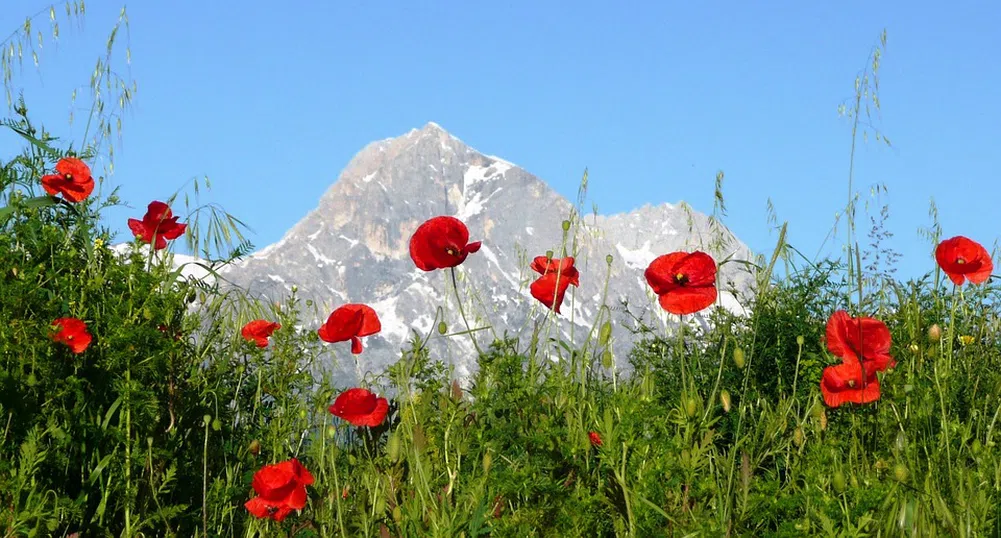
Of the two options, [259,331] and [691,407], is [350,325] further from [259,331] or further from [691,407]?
[691,407]

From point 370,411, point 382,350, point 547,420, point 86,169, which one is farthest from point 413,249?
point 382,350

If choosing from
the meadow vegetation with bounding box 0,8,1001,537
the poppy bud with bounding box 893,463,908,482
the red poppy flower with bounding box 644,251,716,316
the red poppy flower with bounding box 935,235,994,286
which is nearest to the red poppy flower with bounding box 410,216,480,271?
the meadow vegetation with bounding box 0,8,1001,537

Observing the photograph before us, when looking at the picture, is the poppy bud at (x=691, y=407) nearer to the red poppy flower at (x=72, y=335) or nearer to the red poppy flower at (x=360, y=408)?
the red poppy flower at (x=360, y=408)

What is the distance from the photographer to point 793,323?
351 cm

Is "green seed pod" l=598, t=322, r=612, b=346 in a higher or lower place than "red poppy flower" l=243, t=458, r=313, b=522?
higher

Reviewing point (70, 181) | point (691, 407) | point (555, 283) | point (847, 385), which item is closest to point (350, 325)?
point (555, 283)

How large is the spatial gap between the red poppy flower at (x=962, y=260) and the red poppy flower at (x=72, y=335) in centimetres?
234

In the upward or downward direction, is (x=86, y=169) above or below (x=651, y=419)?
above

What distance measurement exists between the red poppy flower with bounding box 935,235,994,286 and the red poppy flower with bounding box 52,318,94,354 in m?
2.34

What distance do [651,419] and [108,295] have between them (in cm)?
149

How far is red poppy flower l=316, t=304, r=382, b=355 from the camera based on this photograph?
9.50 ft

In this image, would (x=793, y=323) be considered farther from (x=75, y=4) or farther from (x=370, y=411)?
(x=75, y=4)

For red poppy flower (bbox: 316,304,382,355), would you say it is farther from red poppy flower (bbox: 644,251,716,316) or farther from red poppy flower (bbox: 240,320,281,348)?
red poppy flower (bbox: 644,251,716,316)

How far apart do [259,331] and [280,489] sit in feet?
2.61
